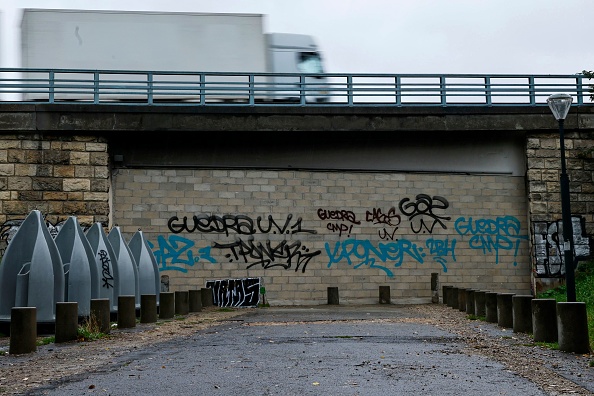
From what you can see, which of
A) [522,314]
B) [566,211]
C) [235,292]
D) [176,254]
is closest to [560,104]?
[566,211]

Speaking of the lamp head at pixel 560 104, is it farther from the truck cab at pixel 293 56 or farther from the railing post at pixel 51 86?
the railing post at pixel 51 86

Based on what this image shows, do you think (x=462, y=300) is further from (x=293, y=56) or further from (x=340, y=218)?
(x=293, y=56)

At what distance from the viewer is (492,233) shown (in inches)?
987

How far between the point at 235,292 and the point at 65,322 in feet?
38.3

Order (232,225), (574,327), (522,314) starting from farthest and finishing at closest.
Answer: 1. (232,225)
2. (522,314)
3. (574,327)

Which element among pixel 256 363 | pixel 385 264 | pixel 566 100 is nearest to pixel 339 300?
pixel 385 264

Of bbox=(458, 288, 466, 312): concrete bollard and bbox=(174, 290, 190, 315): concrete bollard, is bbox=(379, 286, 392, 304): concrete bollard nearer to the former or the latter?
bbox=(458, 288, 466, 312): concrete bollard

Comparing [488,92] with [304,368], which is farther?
[488,92]

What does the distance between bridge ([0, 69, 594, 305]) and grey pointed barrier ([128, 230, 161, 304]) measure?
382 cm

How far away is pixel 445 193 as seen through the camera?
2509 centimetres

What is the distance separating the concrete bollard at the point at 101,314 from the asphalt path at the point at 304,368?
144 cm

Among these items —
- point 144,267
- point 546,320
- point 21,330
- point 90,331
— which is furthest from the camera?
point 144,267

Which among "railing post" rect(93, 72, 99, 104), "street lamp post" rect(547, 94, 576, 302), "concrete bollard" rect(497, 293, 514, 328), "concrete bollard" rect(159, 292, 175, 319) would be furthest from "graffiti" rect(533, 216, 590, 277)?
"railing post" rect(93, 72, 99, 104)

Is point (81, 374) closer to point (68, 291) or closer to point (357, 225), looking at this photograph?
point (68, 291)
